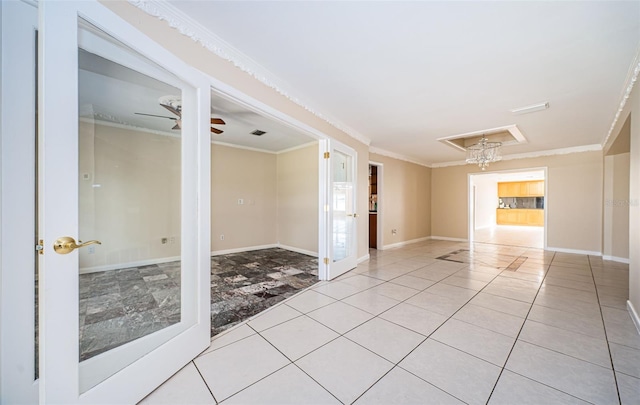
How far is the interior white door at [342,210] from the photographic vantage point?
11.7 feet

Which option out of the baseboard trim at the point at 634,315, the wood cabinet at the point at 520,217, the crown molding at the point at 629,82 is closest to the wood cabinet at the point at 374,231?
the baseboard trim at the point at 634,315

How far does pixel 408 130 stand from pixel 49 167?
4.51 m

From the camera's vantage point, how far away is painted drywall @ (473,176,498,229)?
10323mm

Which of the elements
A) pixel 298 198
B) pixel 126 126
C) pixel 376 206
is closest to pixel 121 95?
pixel 126 126

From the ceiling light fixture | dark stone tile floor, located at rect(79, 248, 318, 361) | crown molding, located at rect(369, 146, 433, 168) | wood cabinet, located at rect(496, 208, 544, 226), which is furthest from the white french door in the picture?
wood cabinet, located at rect(496, 208, 544, 226)

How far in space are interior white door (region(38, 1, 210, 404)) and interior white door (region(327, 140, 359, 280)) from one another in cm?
204

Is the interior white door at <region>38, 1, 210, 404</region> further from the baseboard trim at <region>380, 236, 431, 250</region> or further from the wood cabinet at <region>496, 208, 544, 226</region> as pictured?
the wood cabinet at <region>496, 208, 544, 226</region>

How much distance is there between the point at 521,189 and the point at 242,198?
13003 millimetres

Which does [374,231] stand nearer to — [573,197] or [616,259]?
[573,197]

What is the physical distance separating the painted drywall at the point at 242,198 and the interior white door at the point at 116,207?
279cm

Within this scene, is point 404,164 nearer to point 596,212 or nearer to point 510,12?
point 596,212

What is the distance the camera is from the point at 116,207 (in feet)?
6.63

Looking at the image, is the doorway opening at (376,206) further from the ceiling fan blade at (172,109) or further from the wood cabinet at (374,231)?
the ceiling fan blade at (172,109)

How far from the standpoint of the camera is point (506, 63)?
2275 millimetres
